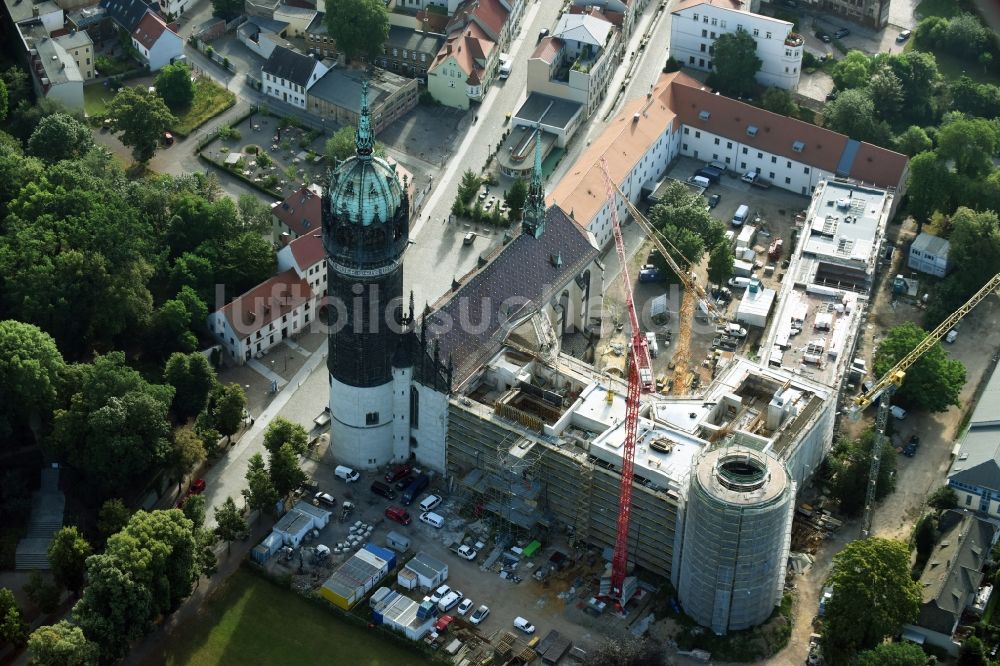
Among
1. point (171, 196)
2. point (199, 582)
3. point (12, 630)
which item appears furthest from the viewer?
point (171, 196)

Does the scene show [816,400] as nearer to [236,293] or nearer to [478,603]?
[478,603]

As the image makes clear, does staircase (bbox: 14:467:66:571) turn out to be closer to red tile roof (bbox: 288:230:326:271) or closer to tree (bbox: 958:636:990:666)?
red tile roof (bbox: 288:230:326:271)

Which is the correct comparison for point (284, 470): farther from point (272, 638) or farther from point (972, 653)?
point (972, 653)

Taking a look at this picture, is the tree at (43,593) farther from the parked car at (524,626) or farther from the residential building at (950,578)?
the residential building at (950,578)

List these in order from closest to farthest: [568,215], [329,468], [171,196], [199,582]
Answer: [199,582] → [329,468] → [568,215] → [171,196]

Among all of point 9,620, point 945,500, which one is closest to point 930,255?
point 945,500

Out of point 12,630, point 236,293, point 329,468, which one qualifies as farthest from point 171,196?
point 12,630

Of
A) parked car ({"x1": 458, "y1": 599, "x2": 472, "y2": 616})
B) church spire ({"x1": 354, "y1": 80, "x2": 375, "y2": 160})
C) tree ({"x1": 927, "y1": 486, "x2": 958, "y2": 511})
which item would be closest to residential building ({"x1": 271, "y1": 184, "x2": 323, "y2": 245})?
church spire ({"x1": 354, "y1": 80, "x2": 375, "y2": 160})
